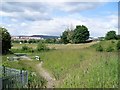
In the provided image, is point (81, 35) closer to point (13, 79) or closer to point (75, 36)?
point (75, 36)

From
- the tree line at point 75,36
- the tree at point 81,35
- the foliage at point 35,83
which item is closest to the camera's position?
the foliage at point 35,83

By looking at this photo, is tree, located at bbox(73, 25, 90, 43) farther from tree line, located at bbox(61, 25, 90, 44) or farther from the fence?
the fence

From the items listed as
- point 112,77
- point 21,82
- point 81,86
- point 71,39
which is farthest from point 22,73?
point 71,39

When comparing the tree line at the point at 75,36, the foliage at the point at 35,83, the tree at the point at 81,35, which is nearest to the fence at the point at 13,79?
the foliage at the point at 35,83

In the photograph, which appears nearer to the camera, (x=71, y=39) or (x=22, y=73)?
(x=22, y=73)

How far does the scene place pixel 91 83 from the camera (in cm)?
960

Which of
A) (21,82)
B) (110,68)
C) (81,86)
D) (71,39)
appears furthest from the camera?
(71,39)

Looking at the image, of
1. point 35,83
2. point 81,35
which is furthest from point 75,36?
point 35,83

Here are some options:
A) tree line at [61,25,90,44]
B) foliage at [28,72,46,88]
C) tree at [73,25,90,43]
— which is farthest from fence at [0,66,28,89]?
tree at [73,25,90,43]

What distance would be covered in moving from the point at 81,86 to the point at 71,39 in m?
59.1

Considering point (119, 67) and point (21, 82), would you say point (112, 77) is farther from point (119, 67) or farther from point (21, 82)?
point (21, 82)

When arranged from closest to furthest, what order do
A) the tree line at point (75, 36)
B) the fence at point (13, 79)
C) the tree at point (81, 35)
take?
1. the fence at point (13, 79)
2. the tree line at point (75, 36)
3. the tree at point (81, 35)

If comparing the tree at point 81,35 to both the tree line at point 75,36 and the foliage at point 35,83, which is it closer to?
the tree line at point 75,36

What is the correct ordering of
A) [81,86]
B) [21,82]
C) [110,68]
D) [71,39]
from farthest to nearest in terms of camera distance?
1. [71,39]
2. [110,68]
3. [21,82]
4. [81,86]
